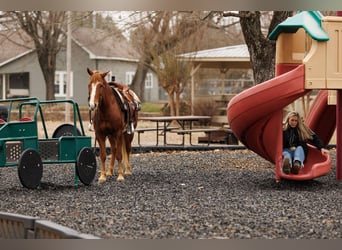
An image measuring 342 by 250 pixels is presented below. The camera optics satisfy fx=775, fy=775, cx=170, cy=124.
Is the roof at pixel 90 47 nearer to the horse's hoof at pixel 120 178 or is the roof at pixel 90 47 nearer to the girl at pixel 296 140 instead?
the horse's hoof at pixel 120 178

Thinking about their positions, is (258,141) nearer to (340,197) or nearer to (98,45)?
(340,197)

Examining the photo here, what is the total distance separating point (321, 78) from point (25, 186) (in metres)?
4.20

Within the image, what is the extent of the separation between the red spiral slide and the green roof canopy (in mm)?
468

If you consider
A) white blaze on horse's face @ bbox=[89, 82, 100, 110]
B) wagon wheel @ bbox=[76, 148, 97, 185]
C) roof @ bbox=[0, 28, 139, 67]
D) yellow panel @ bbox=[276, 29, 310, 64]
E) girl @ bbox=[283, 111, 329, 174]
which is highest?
roof @ bbox=[0, 28, 139, 67]

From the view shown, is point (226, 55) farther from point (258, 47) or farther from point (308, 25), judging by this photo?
point (308, 25)

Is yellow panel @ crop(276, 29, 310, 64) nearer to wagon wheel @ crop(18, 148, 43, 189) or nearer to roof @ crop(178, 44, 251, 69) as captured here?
wagon wheel @ crop(18, 148, 43, 189)

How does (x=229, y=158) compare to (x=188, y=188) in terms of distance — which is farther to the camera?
(x=229, y=158)

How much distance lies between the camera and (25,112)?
1479 inches

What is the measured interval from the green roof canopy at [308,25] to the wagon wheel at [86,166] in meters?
3.25

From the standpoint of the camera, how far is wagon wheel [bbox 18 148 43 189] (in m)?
10.1

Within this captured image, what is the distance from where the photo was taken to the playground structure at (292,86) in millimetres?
10312

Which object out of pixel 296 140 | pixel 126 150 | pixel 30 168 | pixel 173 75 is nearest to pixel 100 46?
pixel 173 75

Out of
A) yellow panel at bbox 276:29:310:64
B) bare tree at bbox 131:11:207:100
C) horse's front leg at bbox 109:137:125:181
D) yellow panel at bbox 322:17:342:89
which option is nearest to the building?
bare tree at bbox 131:11:207:100
